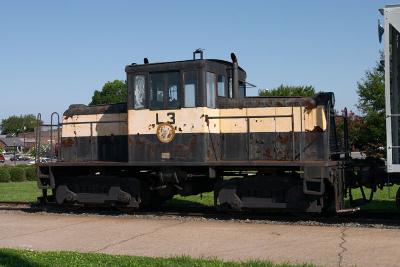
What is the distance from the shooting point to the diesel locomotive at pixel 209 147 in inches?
445

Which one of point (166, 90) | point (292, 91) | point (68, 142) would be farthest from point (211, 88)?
point (292, 91)

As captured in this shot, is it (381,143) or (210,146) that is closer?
(210,146)

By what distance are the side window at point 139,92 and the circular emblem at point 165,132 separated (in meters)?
0.67

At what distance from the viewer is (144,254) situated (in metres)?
8.15

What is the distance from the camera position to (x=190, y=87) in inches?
469

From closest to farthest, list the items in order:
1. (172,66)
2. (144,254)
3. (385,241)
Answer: (144,254)
(385,241)
(172,66)

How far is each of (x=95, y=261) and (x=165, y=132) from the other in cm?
516

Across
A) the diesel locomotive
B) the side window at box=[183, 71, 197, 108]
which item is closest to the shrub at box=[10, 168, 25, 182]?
the diesel locomotive

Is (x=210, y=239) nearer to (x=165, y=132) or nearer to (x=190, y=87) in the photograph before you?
(x=165, y=132)

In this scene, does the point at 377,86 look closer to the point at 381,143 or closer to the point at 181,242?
the point at 381,143

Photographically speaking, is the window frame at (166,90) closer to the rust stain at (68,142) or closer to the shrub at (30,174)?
the rust stain at (68,142)

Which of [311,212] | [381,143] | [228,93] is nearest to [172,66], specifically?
[228,93]

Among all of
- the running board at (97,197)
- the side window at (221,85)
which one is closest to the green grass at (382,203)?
the side window at (221,85)

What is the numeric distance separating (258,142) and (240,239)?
338 cm
